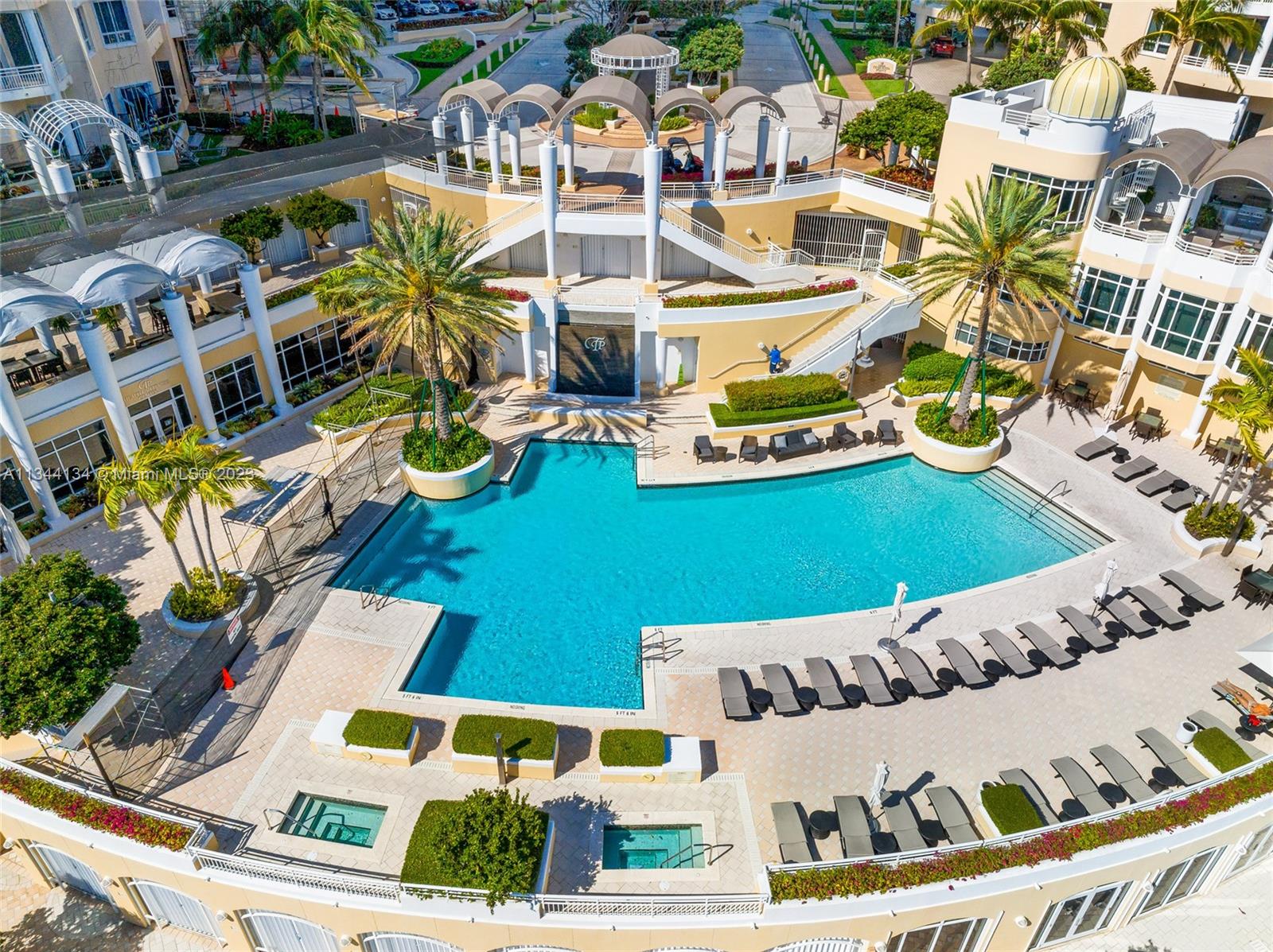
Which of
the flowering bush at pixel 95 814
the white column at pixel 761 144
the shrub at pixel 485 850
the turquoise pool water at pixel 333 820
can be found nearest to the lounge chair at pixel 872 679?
the shrub at pixel 485 850

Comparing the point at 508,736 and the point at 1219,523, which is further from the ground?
the point at 1219,523

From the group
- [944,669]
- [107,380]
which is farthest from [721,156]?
[107,380]

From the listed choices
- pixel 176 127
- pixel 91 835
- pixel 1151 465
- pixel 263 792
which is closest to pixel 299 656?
pixel 263 792

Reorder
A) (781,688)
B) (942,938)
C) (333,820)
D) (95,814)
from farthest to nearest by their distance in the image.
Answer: (781,688), (333,820), (95,814), (942,938)

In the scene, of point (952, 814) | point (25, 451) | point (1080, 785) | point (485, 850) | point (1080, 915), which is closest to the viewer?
point (485, 850)

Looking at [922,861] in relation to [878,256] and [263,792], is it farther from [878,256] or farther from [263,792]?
[878,256]

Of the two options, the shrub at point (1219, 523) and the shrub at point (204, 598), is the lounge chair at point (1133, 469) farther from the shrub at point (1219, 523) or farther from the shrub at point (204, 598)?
the shrub at point (204, 598)

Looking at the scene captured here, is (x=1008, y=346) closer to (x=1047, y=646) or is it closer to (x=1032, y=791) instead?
(x=1047, y=646)
